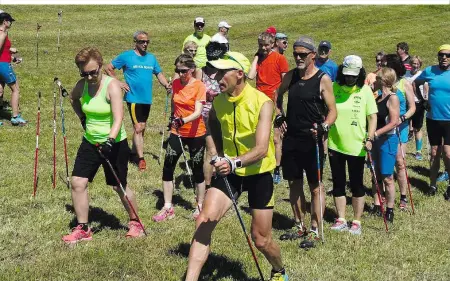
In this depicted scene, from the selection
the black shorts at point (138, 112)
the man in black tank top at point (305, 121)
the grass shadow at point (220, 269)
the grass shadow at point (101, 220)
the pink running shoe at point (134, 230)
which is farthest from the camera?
the black shorts at point (138, 112)

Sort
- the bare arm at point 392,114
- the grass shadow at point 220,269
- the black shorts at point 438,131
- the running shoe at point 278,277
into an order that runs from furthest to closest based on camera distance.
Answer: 1. the black shorts at point 438,131
2. the bare arm at point 392,114
3. the grass shadow at point 220,269
4. the running shoe at point 278,277

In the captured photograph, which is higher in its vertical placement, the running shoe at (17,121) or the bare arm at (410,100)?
the bare arm at (410,100)

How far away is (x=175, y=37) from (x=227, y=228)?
29.4 m

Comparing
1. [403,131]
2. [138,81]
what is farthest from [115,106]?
[403,131]

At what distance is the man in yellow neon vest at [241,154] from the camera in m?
5.72

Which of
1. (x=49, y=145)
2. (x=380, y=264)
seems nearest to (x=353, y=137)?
(x=380, y=264)

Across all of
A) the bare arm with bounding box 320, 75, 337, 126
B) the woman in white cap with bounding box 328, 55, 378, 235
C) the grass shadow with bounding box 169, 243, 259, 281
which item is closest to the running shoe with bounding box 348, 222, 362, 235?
the woman in white cap with bounding box 328, 55, 378, 235

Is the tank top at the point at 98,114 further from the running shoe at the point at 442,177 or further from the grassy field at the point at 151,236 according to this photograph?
the running shoe at the point at 442,177

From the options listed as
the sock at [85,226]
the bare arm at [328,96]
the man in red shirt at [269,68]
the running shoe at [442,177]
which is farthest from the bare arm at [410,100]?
the sock at [85,226]

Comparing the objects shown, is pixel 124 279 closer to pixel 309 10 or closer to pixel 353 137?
pixel 353 137

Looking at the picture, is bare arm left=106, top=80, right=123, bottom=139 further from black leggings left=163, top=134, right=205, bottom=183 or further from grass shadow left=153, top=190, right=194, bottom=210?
grass shadow left=153, top=190, right=194, bottom=210

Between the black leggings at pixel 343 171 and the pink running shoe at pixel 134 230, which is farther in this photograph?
the black leggings at pixel 343 171

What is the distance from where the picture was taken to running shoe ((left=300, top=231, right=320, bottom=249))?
7664mm

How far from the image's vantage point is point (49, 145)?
12.9 m
